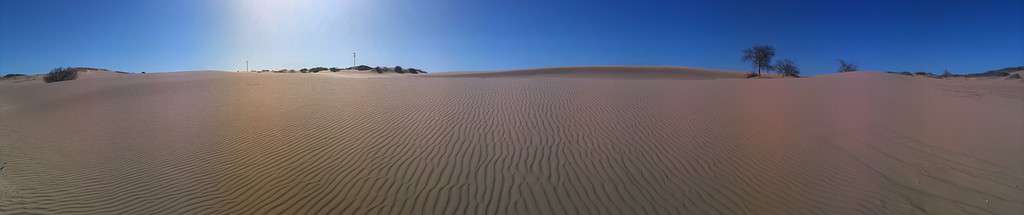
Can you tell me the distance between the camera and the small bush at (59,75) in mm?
32000

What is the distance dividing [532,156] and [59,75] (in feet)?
132

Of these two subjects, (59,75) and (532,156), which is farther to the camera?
(59,75)

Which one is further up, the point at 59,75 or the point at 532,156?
the point at 59,75

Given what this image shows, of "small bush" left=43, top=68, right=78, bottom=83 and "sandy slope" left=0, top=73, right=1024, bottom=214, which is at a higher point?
"small bush" left=43, top=68, right=78, bottom=83

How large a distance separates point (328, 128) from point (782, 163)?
837cm

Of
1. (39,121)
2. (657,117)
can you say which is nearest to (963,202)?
(657,117)

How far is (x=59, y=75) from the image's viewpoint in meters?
32.4

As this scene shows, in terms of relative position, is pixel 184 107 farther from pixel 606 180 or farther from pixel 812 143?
pixel 812 143

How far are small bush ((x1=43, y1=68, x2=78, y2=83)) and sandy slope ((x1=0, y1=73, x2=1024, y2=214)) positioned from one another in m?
25.6

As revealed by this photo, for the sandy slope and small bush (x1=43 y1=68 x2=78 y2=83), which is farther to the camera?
small bush (x1=43 y1=68 x2=78 y2=83)

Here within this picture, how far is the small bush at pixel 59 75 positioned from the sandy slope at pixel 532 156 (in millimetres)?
25636

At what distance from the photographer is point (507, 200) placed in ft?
18.3

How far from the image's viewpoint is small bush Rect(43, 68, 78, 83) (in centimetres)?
3200

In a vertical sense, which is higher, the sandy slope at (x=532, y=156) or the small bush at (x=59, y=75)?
the small bush at (x=59, y=75)
